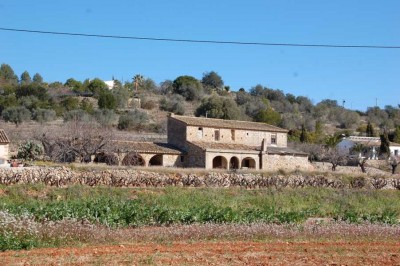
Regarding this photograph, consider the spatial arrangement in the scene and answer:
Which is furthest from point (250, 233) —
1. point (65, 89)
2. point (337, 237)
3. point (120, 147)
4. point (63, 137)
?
point (65, 89)

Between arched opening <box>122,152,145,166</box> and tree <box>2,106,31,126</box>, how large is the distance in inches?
1223

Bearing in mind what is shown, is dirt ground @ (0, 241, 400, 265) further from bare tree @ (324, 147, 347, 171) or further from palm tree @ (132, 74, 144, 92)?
palm tree @ (132, 74, 144, 92)

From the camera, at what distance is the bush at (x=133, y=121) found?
3061 inches

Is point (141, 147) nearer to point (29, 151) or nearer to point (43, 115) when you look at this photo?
point (29, 151)

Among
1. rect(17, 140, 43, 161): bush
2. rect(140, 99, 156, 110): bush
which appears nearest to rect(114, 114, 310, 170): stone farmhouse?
rect(17, 140, 43, 161): bush

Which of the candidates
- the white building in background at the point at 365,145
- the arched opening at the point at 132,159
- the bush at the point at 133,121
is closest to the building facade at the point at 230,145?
the arched opening at the point at 132,159

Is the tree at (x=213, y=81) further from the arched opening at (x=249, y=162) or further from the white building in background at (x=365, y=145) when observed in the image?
the arched opening at (x=249, y=162)

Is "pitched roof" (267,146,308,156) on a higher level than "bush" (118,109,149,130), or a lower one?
lower

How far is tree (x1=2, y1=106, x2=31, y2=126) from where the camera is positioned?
7475 cm

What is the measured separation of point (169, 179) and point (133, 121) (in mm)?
43200

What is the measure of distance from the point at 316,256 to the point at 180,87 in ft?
348

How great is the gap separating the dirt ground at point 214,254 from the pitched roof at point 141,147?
3439cm

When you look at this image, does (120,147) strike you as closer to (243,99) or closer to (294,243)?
(294,243)

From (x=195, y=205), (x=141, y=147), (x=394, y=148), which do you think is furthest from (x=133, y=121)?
(x=195, y=205)
